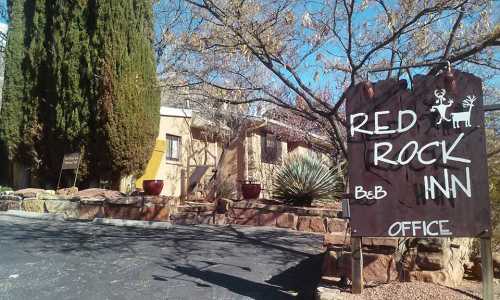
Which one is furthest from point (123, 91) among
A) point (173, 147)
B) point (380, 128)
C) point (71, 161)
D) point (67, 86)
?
point (380, 128)

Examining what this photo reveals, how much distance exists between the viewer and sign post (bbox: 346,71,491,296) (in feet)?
14.6

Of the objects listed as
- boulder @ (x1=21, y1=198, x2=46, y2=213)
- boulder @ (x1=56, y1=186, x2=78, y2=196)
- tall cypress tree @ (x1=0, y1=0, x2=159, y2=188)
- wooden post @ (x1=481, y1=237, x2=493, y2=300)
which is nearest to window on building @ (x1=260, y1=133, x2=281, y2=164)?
tall cypress tree @ (x1=0, y1=0, x2=159, y2=188)

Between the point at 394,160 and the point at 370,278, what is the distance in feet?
4.40

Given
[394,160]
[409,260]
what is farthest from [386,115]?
[409,260]

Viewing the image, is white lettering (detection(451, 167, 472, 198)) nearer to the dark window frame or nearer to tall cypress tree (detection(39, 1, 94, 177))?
tall cypress tree (detection(39, 1, 94, 177))

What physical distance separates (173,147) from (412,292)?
12.9 meters

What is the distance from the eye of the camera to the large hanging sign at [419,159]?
446 cm

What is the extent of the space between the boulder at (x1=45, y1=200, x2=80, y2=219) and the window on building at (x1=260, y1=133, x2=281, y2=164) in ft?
34.4

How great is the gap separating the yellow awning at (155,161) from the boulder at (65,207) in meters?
3.23

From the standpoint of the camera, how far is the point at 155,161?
1523cm

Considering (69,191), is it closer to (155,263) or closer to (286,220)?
(286,220)

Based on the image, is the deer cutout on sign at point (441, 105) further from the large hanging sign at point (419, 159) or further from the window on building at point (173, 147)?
the window on building at point (173, 147)

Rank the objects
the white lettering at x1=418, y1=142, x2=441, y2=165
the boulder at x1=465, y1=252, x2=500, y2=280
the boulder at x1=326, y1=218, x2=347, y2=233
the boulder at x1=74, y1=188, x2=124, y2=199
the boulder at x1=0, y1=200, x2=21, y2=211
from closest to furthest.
→ the white lettering at x1=418, y1=142, x2=441, y2=165, the boulder at x1=465, y1=252, x2=500, y2=280, the boulder at x1=326, y1=218, x2=347, y2=233, the boulder at x1=74, y1=188, x2=124, y2=199, the boulder at x1=0, y1=200, x2=21, y2=211

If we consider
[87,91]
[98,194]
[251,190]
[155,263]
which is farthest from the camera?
Result: [87,91]
